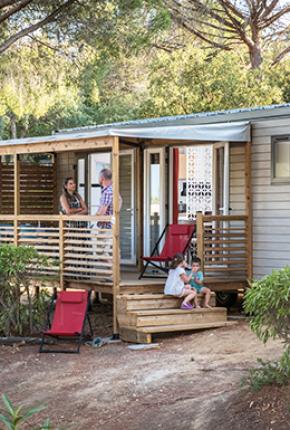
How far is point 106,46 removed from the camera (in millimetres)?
12484

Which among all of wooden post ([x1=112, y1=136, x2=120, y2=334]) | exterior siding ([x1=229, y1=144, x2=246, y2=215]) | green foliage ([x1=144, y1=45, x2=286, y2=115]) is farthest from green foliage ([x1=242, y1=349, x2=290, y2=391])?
green foliage ([x1=144, y1=45, x2=286, y2=115])

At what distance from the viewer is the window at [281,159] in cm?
998

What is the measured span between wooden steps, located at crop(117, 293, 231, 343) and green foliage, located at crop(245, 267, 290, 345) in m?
3.54

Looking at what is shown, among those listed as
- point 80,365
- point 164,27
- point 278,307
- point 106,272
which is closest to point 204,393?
point 278,307

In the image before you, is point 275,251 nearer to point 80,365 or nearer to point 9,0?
point 80,365

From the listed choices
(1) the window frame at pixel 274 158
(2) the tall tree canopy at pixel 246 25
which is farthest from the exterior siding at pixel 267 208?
(2) the tall tree canopy at pixel 246 25

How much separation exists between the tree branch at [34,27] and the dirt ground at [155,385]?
18.4 feet

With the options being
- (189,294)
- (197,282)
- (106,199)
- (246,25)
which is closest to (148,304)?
(189,294)

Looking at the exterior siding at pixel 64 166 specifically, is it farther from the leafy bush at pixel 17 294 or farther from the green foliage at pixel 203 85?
the green foliage at pixel 203 85

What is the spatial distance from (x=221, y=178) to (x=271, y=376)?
540 centimetres

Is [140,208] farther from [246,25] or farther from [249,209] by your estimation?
[246,25]

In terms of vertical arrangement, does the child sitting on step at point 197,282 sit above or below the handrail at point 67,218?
below

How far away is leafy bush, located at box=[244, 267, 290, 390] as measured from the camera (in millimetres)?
5094

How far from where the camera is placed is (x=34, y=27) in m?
12.5
